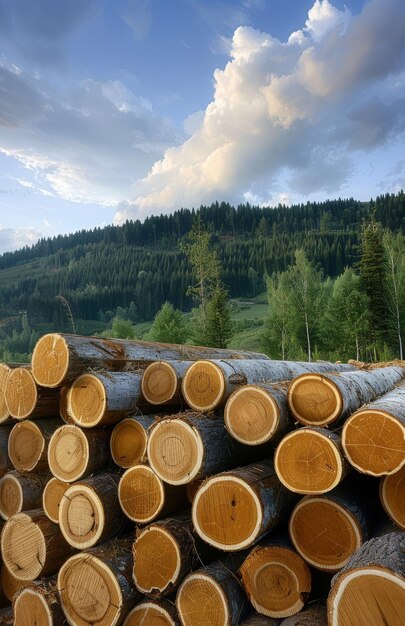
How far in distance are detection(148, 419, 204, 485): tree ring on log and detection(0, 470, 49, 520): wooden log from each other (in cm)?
224

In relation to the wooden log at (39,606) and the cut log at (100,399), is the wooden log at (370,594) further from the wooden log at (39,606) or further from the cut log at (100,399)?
the wooden log at (39,606)

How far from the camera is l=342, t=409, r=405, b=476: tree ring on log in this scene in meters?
3.62

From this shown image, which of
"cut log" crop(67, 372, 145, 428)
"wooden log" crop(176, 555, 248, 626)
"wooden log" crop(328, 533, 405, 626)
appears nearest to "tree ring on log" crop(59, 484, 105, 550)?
"cut log" crop(67, 372, 145, 428)

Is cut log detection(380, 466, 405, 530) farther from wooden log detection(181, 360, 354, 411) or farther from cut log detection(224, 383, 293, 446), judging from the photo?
wooden log detection(181, 360, 354, 411)

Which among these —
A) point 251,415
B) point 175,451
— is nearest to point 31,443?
point 175,451

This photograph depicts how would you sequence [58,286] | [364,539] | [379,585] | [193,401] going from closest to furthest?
1. [379,585]
2. [364,539]
3. [193,401]
4. [58,286]

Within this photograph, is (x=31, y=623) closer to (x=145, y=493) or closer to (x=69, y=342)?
(x=145, y=493)

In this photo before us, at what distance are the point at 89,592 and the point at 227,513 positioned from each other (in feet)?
6.20

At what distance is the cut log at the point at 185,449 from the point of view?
4246 mm

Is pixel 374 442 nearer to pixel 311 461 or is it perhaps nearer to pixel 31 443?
pixel 311 461

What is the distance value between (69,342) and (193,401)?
1722mm

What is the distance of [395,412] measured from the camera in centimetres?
379

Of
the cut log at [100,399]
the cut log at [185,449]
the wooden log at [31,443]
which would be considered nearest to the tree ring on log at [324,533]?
the cut log at [185,449]

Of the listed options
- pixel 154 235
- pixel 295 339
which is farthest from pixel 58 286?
pixel 295 339
